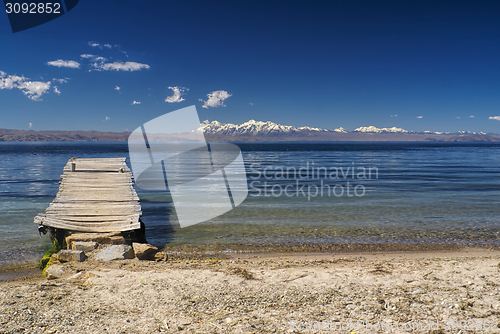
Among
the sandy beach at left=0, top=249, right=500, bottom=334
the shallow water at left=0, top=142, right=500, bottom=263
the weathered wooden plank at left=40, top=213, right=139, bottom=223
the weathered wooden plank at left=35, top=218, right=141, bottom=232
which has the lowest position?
the shallow water at left=0, top=142, right=500, bottom=263

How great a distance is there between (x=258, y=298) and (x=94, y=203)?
23.9 feet

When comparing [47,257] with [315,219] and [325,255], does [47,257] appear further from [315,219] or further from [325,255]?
[315,219]

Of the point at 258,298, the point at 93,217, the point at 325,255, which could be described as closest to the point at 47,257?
the point at 93,217

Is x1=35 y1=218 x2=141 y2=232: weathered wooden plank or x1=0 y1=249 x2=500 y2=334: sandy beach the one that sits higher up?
x1=35 y1=218 x2=141 y2=232: weathered wooden plank

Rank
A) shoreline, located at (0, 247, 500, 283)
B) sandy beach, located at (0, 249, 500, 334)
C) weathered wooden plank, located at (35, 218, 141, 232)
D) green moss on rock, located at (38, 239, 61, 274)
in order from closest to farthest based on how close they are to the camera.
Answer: sandy beach, located at (0, 249, 500, 334)
green moss on rock, located at (38, 239, 61, 274)
shoreline, located at (0, 247, 500, 283)
weathered wooden plank, located at (35, 218, 141, 232)

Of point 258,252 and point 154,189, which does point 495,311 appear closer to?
point 258,252

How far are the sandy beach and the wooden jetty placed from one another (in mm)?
1858

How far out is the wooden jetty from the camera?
29.4 feet

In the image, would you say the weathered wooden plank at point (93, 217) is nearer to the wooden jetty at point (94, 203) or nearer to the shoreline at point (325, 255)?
the wooden jetty at point (94, 203)

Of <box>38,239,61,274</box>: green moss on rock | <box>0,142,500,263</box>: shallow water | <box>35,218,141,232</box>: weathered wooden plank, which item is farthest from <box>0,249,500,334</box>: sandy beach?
<box>0,142,500,263</box>: shallow water

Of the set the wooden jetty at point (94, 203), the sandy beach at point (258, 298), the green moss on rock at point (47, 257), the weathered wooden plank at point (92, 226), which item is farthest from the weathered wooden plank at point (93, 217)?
the sandy beach at point (258, 298)

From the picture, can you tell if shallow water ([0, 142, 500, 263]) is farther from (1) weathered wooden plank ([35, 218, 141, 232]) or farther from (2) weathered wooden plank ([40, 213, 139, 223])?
(2) weathered wooden plank ([40, 213, 139, 223])

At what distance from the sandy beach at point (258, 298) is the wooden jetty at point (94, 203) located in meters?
1.86

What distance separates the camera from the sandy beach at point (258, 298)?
4.50m
